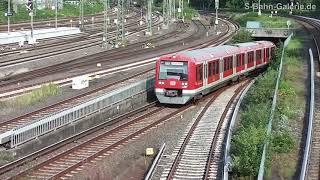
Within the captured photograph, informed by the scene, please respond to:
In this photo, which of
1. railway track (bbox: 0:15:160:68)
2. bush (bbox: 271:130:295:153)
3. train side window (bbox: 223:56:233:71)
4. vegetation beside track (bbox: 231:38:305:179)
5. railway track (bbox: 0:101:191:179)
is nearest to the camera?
vegetation beside track (bbox: 231:38:305:179)

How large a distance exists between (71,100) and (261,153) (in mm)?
12871

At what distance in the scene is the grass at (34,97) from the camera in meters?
25.0

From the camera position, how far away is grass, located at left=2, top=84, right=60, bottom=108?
25.0 m

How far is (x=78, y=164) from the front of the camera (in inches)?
685

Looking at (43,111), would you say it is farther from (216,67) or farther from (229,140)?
(216,67)

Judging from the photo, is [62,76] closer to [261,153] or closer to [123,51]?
[123,51]

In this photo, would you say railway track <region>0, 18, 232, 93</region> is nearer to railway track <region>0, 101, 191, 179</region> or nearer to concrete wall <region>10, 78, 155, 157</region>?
concrete wall <region>10, 78, 155, 157</region>

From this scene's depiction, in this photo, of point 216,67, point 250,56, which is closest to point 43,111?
point 216,67

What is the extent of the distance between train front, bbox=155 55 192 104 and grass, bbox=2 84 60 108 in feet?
18.1

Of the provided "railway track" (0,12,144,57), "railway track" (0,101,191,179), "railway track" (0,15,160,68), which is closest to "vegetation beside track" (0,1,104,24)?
"railway track" (0,12,144,57)

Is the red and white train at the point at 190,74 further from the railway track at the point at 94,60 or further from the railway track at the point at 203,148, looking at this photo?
the railway track at the point at 94,60

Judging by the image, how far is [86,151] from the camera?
19.2 m

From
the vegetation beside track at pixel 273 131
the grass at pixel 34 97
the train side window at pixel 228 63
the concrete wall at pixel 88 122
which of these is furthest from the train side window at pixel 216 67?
the grass at pixel 34 97

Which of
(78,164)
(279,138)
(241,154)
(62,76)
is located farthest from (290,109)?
(62,76)
